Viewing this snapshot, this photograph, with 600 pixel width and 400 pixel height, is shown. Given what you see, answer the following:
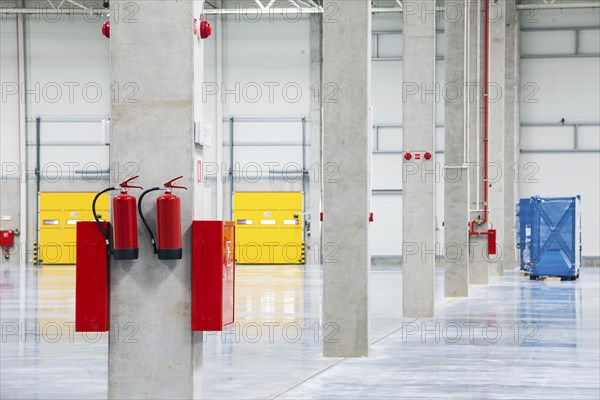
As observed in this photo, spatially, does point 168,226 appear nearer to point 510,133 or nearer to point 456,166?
point 456,166

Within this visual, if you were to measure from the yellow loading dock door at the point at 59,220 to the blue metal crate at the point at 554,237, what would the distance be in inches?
629

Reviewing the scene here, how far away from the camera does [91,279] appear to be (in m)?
5.84

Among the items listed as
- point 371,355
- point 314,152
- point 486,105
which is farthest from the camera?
point 314,152

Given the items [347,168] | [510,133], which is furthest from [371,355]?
[510,133]

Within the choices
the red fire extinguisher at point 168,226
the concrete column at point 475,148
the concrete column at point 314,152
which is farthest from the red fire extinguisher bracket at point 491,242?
the red fire extinguisher at point 168,226

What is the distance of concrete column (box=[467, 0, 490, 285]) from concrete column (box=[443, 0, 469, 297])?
321 centimetres

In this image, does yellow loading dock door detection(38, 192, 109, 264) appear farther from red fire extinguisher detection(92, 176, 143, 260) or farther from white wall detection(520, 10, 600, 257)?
red fire extinguisher detection(92, 176, 143, 260)

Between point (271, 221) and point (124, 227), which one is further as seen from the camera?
point (271, 221)

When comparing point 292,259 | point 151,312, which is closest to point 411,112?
point 151,312

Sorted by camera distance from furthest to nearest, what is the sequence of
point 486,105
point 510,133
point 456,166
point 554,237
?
point 510,133 < point 554,237 < point 486,105 < point 456,166

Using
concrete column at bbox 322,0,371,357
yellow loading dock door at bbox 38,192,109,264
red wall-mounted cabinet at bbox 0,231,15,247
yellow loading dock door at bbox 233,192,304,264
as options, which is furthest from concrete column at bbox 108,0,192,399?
red wall-mounted cabinet at bbox 0,231,15,247

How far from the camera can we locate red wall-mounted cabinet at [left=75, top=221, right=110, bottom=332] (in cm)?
581

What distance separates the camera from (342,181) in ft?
37.1

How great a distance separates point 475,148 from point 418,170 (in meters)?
9.16
